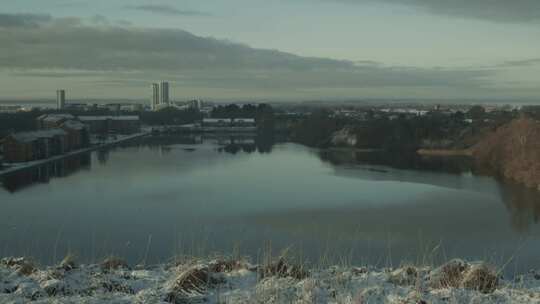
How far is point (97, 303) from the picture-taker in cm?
234

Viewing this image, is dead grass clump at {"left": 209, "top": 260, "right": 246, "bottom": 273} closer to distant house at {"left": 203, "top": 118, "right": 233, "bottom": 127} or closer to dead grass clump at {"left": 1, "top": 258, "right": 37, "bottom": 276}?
dead grass clump at {"left": 1, "top": 258, "right": 37, "bottom": 276}

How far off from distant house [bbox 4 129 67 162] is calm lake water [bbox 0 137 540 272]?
1.55m

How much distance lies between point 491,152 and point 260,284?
18.0 m

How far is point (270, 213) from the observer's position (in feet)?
29.2

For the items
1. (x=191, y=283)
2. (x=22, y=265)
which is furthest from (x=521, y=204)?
(x=22, y=265)

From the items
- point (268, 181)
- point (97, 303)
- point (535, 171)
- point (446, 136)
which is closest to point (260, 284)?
point (97, 303)

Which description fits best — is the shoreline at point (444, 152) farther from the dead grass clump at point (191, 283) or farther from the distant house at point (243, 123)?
the dead grass clump at point (191, 283)

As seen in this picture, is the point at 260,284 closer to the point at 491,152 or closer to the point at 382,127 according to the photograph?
the point at 491,152

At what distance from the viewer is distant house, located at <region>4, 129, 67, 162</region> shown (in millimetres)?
18188

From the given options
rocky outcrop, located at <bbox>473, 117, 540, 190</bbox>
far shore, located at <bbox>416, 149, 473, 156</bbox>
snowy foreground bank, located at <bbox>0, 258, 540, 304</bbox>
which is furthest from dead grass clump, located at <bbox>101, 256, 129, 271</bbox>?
far shore, located at <bbox>416, 149, 473, 156</bbox>

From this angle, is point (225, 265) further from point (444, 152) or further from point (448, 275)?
point (444, 152)

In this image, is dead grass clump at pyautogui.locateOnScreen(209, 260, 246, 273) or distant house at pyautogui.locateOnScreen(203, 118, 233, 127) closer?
dead grass clump at pyautogui.locateOnScreen(209, 260, 246, 273)

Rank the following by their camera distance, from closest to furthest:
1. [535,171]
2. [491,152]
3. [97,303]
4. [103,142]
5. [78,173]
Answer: [97,303]
[535,171]
[78,173]
[491,152]
[103,142]

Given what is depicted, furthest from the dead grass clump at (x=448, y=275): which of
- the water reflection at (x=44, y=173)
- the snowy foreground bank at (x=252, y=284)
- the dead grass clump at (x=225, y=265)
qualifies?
the water reflection at (x=44, y=173)
